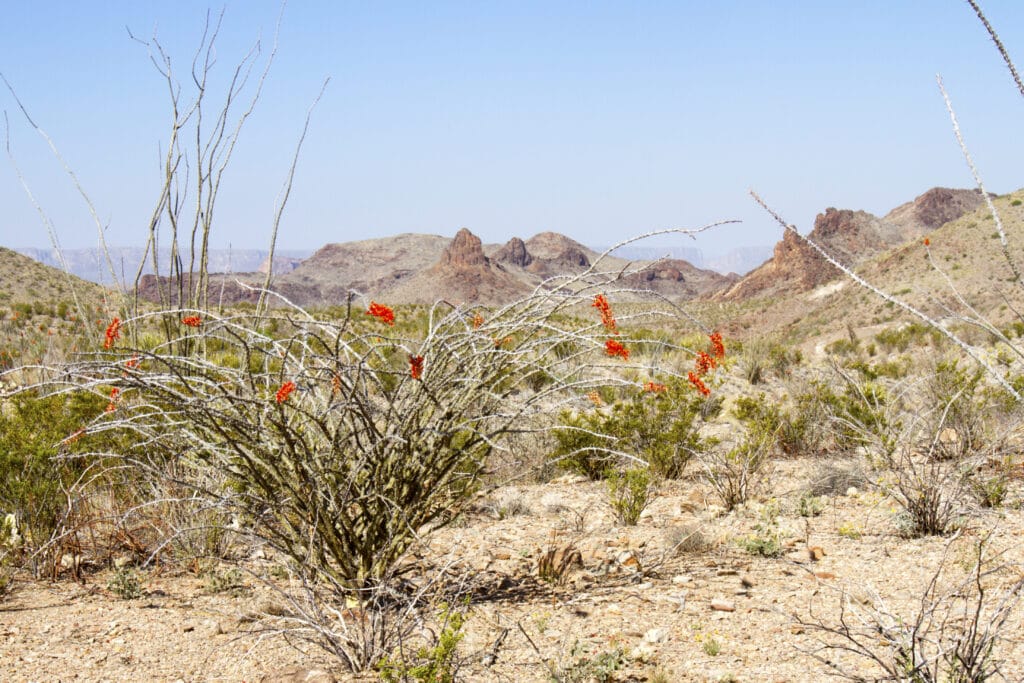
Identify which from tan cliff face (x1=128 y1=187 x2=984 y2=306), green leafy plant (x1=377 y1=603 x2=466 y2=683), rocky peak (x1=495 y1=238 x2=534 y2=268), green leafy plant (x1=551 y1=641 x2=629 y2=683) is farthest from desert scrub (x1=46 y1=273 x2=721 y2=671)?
rocky peak (x1=495 y1=238 x2=534 y2=268)

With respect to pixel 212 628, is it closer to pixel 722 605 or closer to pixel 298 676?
pixel 298 676

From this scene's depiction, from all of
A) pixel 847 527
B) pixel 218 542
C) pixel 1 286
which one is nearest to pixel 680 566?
pixel 847 527

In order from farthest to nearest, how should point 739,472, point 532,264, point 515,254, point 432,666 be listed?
point 515,254 → point 532,264 → point 739,472 → point 432,666

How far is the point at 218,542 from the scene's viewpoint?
15.5 feet

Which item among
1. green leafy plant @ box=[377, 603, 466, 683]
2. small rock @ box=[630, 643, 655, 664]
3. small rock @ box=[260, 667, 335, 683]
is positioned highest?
green leafy plant @ box=[377, 603, 466, 683]

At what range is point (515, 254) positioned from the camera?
101m

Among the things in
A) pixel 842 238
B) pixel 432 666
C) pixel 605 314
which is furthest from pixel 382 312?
pixel 842 238

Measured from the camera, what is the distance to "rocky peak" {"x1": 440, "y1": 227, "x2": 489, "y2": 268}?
78.0m

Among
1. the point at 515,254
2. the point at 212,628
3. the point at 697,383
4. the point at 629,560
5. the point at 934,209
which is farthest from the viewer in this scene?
the point at 515,254

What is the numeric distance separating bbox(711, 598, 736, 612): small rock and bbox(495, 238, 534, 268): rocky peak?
95.9 meters

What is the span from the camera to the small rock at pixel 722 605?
150 inches

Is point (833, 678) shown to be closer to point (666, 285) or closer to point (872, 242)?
point (872, 242)

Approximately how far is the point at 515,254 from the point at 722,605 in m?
98.4

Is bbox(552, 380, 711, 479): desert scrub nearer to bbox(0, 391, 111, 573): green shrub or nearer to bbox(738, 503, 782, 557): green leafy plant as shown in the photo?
bbox(738, 503, 782, 557): green leafy plant
